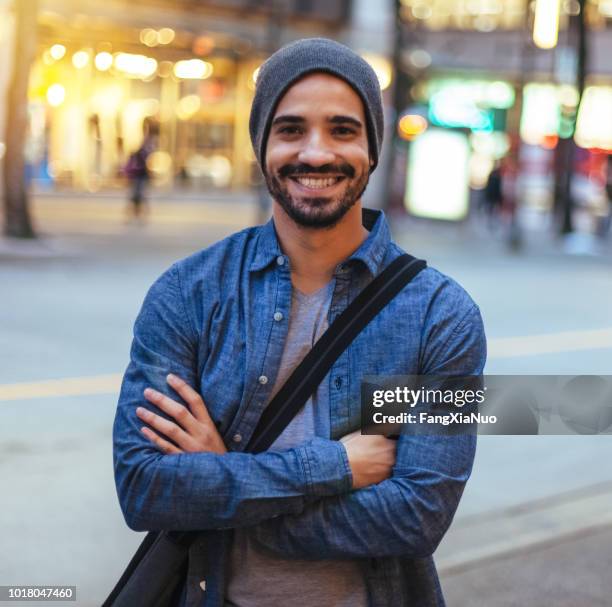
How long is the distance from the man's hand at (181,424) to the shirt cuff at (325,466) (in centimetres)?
18

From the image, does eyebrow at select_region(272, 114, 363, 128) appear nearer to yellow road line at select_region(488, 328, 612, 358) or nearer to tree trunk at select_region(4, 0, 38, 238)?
yellow road line at select_region(488, 328, 612, 358)

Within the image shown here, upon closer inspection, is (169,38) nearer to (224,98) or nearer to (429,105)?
(224,98)

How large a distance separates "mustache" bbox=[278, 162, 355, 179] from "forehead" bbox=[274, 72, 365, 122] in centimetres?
10

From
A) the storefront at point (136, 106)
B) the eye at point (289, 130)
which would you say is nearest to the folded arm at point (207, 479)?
the eye at point (289, 130)

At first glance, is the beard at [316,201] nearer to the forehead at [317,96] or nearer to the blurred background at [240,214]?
the forehead at [317,96]

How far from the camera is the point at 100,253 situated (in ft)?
58.9

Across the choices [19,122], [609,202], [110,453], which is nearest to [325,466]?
[110,453]

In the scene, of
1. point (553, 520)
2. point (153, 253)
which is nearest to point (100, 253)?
point (153, 253)

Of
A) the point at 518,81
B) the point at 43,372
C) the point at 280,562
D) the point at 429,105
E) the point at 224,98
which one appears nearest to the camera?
the point at 280,562

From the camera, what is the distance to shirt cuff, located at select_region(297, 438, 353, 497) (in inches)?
84.8

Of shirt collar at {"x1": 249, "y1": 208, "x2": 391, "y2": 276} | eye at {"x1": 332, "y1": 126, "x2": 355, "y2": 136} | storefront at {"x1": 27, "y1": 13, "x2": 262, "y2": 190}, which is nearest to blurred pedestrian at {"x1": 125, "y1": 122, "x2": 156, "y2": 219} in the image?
storefront at {"x1": 27, "y1": 13, "x2": 262, "y2": 190}

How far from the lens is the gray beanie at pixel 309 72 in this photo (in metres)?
2.17

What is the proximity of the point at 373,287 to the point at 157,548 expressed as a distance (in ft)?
2.07

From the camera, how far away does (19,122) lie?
17797mm
